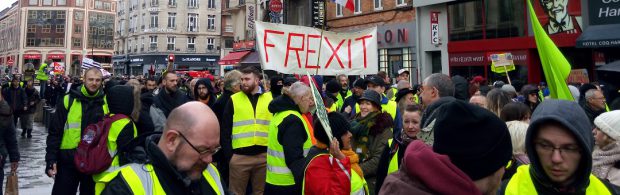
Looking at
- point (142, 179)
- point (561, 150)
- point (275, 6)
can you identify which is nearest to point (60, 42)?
point (275, 6)

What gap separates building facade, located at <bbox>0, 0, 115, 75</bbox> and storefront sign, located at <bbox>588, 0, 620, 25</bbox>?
85.2 m

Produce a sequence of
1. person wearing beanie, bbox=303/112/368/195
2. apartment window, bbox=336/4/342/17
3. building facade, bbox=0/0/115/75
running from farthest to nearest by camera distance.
Answer: building facade, bbox=0/0/115/75 → apartment window, bbox=336/4/342/17 → person wearing beanie, bbox=303/112/368/195

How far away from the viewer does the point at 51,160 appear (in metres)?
5.07

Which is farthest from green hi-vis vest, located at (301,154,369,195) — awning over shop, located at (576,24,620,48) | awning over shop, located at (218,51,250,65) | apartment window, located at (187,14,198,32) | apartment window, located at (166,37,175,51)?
apartment window, located at (187,14,198,32)

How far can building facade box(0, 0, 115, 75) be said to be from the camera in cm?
8869

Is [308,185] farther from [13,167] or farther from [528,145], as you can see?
[13,167]

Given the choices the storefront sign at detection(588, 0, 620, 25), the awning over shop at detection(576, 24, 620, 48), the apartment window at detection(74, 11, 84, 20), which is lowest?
the awning over shop at detection(576, 24, 620, 48)

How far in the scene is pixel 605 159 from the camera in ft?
10.3

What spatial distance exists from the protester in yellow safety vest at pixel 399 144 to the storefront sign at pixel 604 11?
15050 mm

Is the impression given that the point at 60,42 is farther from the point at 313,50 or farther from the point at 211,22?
the point at 313,50

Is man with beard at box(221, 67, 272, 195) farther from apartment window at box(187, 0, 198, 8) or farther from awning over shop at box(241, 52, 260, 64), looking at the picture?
apartment window at box(187, 0, 198, 8)

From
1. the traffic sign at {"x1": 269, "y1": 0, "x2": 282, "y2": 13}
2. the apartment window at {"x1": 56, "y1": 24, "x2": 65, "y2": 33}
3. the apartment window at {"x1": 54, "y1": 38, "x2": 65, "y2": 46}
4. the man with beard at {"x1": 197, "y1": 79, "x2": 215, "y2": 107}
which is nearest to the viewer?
the man with beard at {"x1": 197, "y1": 79, "x2": 215, "y2": 107}

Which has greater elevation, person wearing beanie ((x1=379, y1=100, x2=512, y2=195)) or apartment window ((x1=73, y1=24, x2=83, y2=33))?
apartment window ((x1=73, y1=24, x2=83, y2=33))

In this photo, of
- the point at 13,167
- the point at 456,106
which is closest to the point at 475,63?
the point at 13,167
